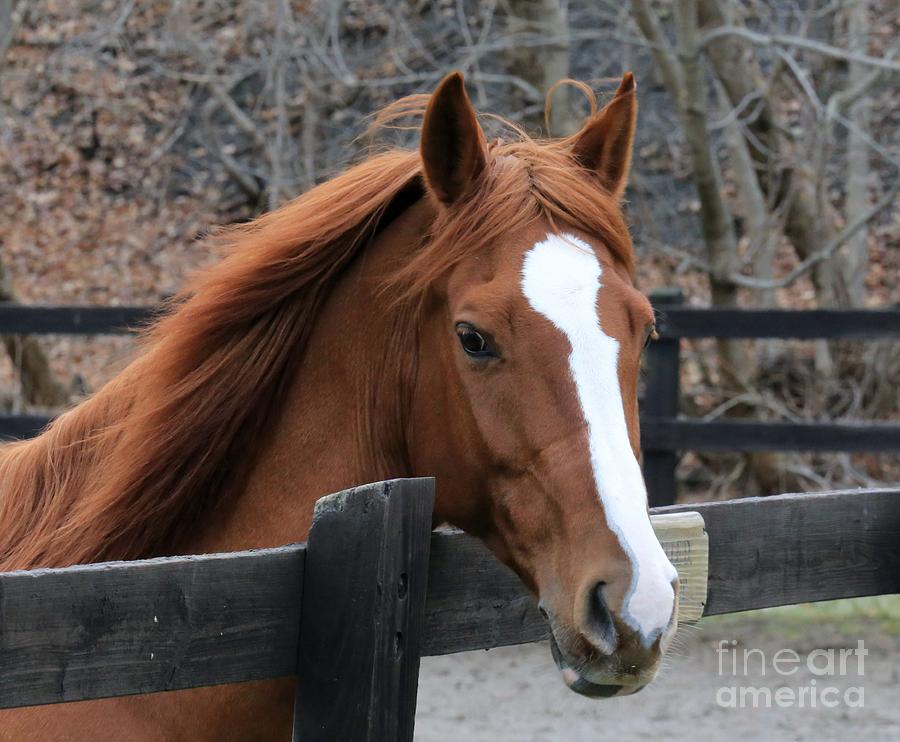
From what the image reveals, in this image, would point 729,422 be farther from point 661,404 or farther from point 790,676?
point 790,676

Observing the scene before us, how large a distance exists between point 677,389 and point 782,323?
73cm

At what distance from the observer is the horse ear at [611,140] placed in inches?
90.8

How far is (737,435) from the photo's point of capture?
655 centimetres

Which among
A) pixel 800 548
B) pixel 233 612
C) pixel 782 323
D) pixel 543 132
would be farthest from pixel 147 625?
pixel 543 132

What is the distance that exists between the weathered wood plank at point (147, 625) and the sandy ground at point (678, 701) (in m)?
3.02

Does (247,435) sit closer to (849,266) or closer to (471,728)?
(471,728)

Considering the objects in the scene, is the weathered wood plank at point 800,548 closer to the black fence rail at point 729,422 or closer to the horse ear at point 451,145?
the horse ear at point 451,145

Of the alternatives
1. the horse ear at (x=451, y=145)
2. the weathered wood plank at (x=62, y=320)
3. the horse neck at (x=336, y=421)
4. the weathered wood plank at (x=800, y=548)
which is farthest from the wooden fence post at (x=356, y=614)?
the weathered wood plank at (x=62, y=320)

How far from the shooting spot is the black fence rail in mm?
6438

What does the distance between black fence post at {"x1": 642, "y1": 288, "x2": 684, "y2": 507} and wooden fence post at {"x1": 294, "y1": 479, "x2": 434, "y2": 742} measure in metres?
4.90

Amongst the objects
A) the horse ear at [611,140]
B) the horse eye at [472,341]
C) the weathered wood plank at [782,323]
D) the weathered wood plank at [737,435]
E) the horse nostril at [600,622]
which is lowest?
the weathered wood plank at [737,435]

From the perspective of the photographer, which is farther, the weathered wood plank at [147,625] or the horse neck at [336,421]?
the horse neck at [336,421]

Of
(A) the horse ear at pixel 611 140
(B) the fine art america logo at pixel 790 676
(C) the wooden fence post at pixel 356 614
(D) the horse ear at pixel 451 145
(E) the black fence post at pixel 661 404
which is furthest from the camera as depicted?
(E) the black fence post at pixel 661 404

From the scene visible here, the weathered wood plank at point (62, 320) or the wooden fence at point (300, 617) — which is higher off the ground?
the wooden fence at point (300, 617)
